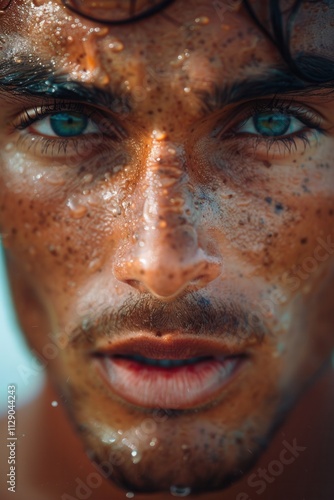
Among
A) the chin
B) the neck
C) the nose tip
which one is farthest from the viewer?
the neck

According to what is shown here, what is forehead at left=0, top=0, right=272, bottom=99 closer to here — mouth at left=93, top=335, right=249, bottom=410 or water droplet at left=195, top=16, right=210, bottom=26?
water droplet at left=195, top=16, right=210, bottom=26

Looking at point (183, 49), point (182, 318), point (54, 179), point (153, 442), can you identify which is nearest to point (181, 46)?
point (183, 49)

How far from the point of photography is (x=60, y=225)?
130cm

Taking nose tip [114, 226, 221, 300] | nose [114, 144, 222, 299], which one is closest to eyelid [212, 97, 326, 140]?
nose [114, 144, 222, 299]

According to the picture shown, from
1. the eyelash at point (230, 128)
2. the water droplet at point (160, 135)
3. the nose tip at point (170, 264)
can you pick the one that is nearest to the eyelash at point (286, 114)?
the eyelash at point (230, 128)

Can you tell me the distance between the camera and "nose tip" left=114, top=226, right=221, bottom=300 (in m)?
1.10

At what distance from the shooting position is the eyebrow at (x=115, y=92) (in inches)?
45.2

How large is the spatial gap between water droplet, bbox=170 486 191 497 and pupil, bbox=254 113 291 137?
70 cm

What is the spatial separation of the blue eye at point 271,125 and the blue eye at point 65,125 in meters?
0.26

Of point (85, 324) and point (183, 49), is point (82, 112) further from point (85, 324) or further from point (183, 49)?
point (85, 324)

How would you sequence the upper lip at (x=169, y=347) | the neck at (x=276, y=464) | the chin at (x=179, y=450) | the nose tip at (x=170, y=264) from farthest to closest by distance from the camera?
1. the neck at (x=276, y=464)
2. the chin at (x=179, y=450)
3. the upper lip at (x=169, y=347)
4. the nose tip at (x=170, y=264)

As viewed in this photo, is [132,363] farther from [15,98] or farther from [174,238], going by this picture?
[15,98]

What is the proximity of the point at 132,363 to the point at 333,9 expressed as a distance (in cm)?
69

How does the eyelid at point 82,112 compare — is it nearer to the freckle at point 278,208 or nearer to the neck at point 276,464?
the freckle at point 278,208
